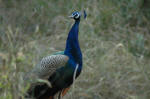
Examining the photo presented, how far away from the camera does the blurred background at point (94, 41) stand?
3.37 metres

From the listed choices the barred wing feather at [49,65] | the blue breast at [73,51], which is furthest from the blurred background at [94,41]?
the blue breast at [73,51]

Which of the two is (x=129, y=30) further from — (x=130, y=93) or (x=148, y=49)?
(x=130, y=93)

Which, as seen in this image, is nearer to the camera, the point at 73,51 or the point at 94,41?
the point at 73,51

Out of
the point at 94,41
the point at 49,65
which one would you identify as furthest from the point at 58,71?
the point at 94,41

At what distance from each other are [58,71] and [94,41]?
3.56ft

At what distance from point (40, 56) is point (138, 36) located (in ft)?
4.39

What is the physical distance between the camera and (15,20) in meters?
4.98

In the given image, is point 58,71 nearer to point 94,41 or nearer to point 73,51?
point 73,51

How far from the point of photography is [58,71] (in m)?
3.14

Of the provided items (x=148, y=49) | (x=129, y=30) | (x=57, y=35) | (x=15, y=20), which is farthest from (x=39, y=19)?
(x=148, y=49)

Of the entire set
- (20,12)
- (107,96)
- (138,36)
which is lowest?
(107,96)

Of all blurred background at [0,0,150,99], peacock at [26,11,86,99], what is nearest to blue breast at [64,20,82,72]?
peacock at [26,11,86,99]

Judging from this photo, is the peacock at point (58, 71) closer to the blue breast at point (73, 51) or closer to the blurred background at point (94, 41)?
the blue breast at point (73, 51)

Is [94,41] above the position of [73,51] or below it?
below
